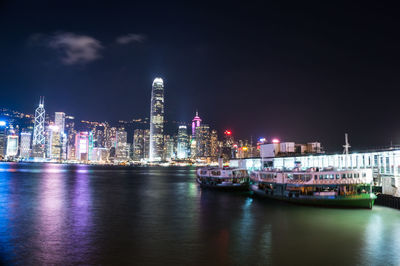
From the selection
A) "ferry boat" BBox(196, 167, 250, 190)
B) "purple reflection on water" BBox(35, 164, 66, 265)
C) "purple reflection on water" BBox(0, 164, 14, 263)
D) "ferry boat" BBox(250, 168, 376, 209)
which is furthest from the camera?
"ferry boat" BBox(196, 167, 250, 190)

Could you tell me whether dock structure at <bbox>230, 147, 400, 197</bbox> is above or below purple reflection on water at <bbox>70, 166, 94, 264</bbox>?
above

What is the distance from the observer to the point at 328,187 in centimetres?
4784

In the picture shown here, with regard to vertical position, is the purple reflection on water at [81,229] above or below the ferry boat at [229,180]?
below

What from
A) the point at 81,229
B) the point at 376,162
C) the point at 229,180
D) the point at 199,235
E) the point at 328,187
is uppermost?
the point at 376,162

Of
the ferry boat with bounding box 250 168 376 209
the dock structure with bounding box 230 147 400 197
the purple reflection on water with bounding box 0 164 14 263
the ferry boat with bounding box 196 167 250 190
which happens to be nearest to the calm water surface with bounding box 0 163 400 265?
the purple reflection on water with bounding box 0 164 14 263

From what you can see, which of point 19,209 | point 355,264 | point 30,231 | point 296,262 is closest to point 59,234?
point 30,231

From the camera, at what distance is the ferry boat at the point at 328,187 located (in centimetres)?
4422

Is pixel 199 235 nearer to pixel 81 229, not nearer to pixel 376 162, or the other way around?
pixel 81 229

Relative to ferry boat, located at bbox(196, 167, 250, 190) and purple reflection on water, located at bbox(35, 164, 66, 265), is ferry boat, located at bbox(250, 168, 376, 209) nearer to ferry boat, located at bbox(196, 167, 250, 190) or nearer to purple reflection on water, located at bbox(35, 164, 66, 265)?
ferry boat, located at bbox(196, 167, 250, 190)

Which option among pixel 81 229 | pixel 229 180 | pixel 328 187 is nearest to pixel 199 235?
pixel 81 229

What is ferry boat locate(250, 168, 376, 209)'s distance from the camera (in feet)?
145

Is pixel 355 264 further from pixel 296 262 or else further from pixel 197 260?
pixel 197 260

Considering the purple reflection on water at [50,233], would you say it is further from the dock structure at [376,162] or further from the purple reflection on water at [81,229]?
the dock structure at [376,162]

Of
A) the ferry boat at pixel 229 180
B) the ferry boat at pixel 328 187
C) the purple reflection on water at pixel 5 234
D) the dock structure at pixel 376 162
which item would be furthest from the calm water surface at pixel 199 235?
the ferry boat at pixel 229 180
